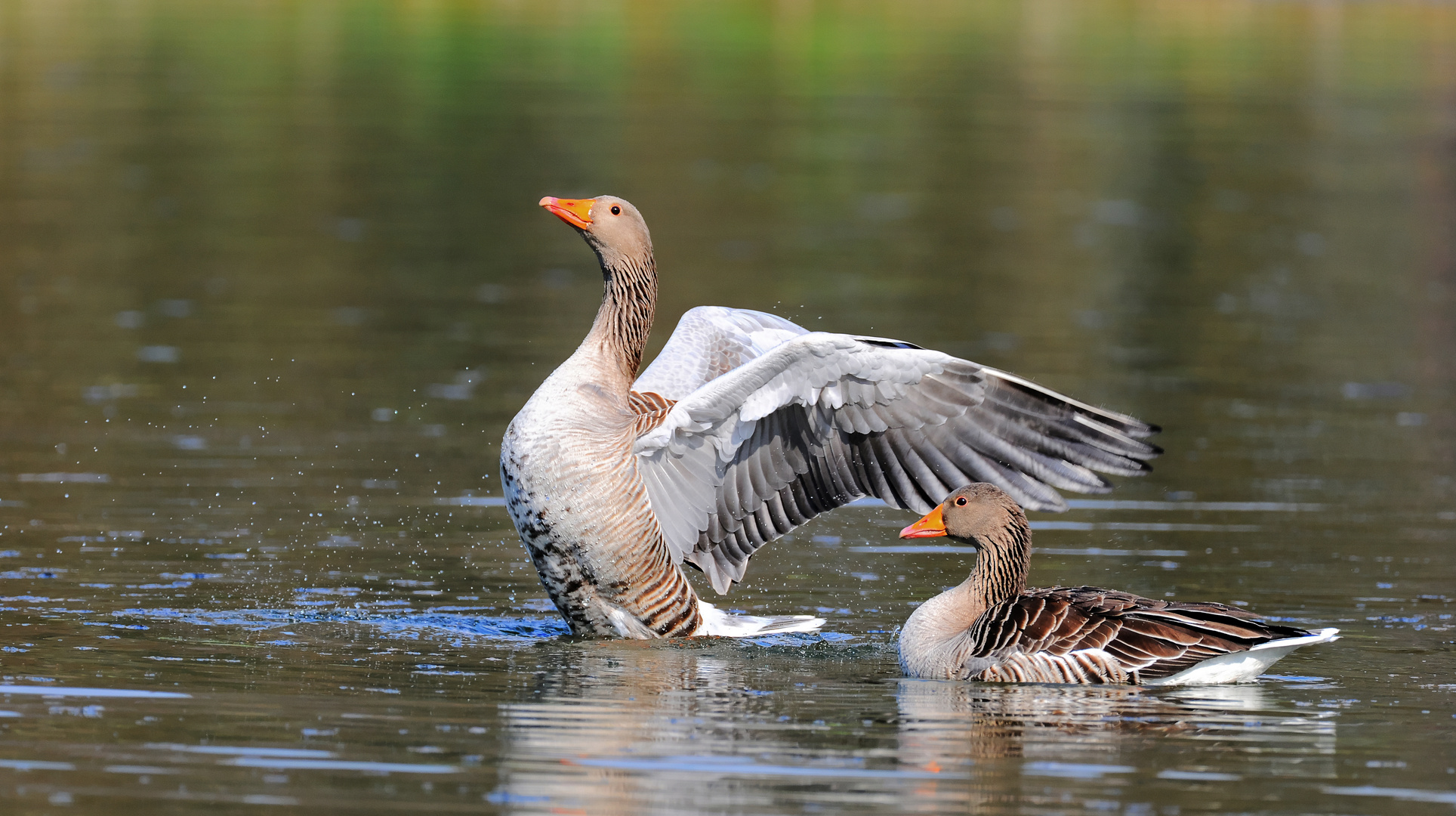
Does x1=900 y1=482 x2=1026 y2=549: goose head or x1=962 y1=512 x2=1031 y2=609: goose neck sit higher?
x1=900 y1=482 x2=1026 y2=549: goose head

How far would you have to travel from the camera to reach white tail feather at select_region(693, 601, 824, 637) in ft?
36.3

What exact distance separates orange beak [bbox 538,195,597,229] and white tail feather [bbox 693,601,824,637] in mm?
2212

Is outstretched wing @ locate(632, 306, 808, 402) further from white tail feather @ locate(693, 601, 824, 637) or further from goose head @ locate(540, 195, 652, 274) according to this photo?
white tail feather @ locate(693, 601, 824, 637)

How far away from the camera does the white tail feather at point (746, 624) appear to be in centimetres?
1105

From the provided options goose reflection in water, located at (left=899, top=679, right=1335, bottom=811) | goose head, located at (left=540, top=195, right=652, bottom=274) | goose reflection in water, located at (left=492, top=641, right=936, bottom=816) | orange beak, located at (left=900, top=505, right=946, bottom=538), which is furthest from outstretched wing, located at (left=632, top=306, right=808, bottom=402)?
goose reflection in water, located at (left=899, top=679, right=1335, bottom=811)

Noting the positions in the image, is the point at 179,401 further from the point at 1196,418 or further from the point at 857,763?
the point at 857,763

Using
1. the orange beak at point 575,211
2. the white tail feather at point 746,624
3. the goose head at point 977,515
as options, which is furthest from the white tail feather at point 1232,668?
the orange beak at point 575,211

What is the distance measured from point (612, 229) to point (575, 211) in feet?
0.76

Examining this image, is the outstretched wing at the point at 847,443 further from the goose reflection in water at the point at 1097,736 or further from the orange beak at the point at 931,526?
the goose reflection in water at the point at 1097,736

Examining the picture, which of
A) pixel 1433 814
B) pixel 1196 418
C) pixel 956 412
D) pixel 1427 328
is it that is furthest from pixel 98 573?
pixel 1427 328

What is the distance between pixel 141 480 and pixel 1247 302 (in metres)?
14.4

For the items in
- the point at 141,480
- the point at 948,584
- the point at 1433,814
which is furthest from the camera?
the point at 141,480

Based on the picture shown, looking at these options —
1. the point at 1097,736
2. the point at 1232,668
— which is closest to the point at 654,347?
the point at 1232,668

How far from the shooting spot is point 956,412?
35.4 ft
